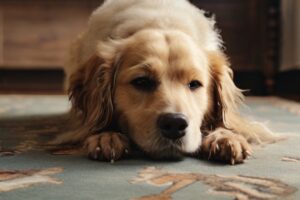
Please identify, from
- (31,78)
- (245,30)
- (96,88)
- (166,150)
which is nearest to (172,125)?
(166,150)

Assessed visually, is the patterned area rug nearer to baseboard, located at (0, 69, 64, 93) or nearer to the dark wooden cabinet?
the dark wooden cabinet

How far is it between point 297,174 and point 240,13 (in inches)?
148

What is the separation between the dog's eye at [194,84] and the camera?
1673 millimetres

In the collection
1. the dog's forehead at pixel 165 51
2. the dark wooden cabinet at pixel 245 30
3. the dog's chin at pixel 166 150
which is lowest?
the dog's chin at pixel 166 150

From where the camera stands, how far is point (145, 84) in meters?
1.62

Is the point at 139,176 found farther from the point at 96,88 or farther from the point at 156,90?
the point at 96,88

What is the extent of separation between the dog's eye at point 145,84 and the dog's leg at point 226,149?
23cm

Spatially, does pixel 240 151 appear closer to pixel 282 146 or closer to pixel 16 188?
pixel 282 146

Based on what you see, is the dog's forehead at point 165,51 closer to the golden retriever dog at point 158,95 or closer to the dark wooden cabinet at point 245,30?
the golden retriever dog at point 158,95

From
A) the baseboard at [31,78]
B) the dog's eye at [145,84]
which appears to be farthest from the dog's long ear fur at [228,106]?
the baseboard at [31,78]

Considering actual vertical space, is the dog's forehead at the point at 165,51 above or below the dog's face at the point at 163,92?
above

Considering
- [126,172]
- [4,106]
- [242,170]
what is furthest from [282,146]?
[4,106]

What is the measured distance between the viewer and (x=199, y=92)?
1.70 meters

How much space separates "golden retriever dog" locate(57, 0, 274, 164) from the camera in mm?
1471
